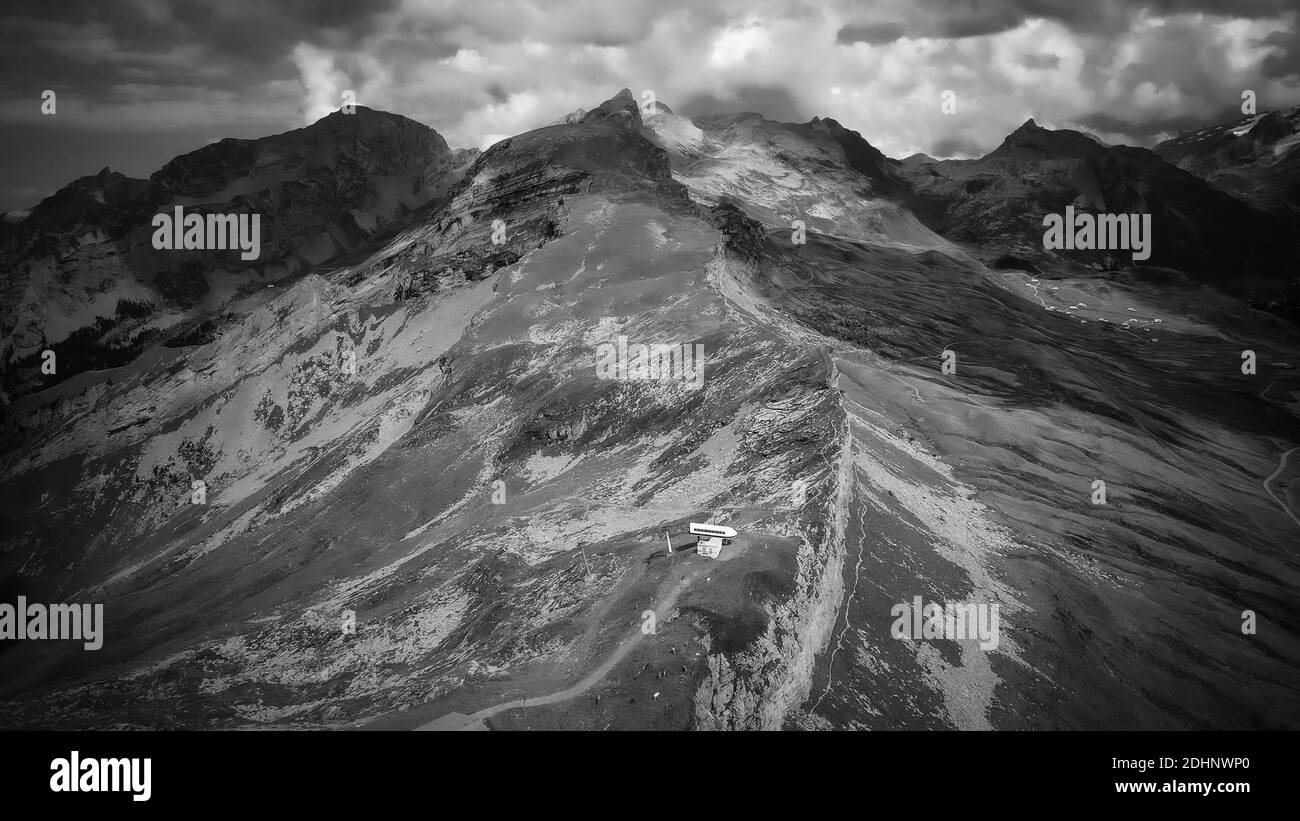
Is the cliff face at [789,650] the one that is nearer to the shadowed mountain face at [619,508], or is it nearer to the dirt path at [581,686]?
→ the shadowed mountain face at [619,508]

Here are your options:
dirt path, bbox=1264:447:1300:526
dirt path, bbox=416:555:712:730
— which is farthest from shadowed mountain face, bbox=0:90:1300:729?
dirt path, bbox=1264:447:1300:526

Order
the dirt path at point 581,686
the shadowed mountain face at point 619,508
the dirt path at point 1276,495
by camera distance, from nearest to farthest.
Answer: the dirt path at point 581,686 → the shadowed mountain face at point 619,508 → the dirt path at point 1276,495

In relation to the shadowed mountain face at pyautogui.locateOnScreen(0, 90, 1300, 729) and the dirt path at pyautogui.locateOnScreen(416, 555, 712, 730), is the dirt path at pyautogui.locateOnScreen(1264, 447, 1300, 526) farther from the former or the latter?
the dirt path at pyautogui.locateOnScreen(416, 555, 712, 730)

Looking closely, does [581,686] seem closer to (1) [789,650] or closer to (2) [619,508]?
(1) [789,650]

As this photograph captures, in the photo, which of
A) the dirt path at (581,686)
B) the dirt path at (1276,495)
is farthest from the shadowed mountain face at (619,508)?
the dirt path at (1276,495)

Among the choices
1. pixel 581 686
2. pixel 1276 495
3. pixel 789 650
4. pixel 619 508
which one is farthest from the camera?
pixel 1276 495

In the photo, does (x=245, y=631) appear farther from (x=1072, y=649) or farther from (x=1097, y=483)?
(x=1097, y=483)

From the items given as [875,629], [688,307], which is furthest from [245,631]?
[688,307]

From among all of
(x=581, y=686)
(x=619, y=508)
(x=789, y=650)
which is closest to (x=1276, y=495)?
(x=619, y=508)
